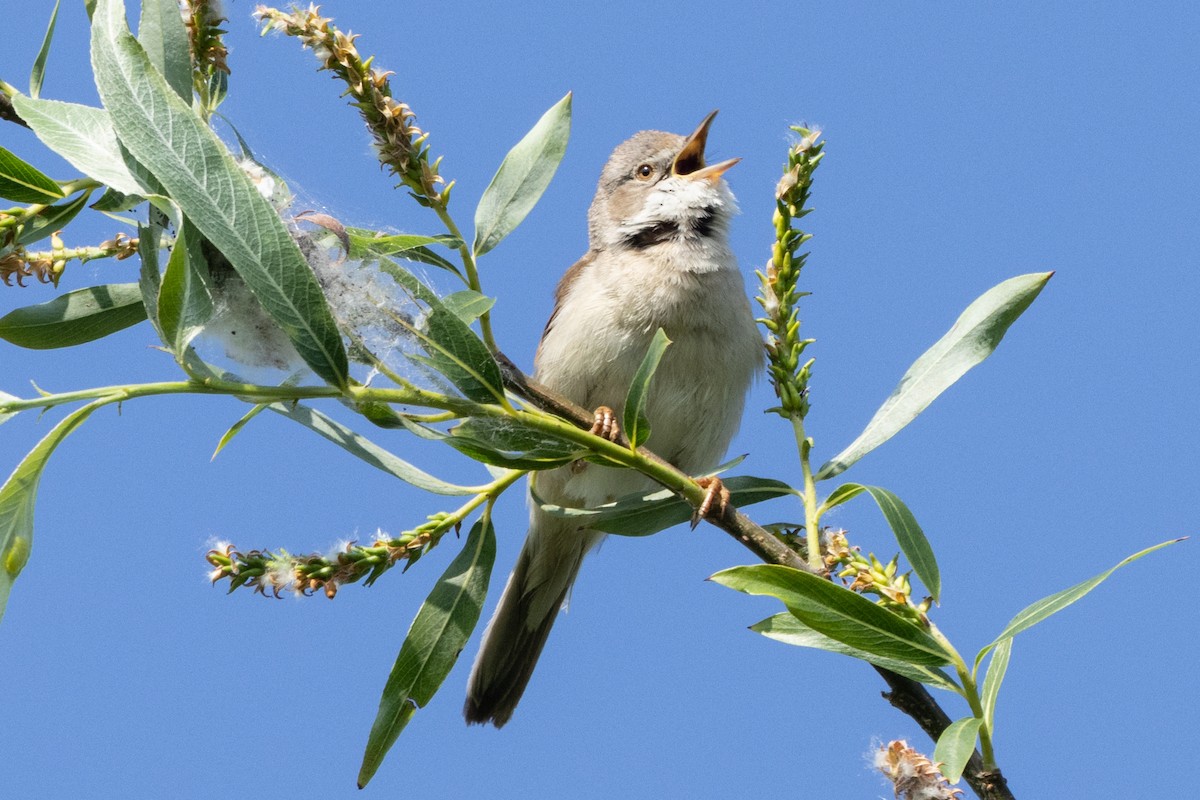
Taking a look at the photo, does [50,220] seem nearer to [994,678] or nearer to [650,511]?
[650,511]

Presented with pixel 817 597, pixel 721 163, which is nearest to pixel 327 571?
pixel 817 597

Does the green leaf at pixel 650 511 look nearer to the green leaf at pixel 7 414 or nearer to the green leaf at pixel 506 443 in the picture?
the green leaf at pixel 506 443

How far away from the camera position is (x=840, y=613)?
69.9 inches

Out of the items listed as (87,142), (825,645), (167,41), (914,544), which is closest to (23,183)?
(87,142)

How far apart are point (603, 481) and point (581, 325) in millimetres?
604

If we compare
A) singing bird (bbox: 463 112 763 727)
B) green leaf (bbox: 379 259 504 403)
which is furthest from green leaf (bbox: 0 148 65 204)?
singing bird (bbox: 463 112 763 727)

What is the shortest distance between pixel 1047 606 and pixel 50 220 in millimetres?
1830

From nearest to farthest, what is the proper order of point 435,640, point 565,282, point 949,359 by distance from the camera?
1. point 949,359
2. point 435,640
3. point 565,282

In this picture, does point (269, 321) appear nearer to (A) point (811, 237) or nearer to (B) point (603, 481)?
(A) point (811, 237)

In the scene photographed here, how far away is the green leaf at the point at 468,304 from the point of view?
6.81ft

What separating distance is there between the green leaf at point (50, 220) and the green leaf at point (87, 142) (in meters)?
0.26

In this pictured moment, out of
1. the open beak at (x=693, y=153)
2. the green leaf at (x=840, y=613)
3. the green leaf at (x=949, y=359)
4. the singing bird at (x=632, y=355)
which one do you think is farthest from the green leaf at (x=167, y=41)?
the open beak at (x=693, y=153)

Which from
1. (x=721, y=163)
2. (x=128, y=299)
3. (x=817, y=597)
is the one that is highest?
(x=721, y=163)

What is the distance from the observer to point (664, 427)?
3984 millimetres
